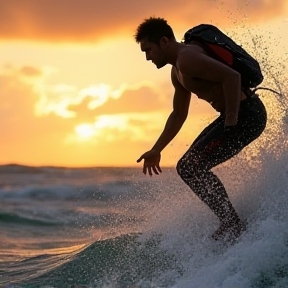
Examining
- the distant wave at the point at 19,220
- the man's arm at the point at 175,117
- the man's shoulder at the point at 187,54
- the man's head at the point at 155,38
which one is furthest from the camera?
the distant wave at the point at 19,220

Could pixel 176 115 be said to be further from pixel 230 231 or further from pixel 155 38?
pixel 230 231

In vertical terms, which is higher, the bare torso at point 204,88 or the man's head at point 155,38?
the man's head at point 155,38

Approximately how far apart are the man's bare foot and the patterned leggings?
0.04 meters

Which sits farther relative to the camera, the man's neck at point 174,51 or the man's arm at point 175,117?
the man's arm at point 175,117

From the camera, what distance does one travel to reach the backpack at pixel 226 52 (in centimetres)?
566

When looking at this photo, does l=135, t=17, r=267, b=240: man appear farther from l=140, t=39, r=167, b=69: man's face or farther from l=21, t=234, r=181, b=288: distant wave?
l=21, t=234, r=181, b=288: distant wave

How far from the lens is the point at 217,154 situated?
19.1 ft

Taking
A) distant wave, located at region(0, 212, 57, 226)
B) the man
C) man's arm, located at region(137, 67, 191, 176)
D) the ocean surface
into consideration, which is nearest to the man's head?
the man

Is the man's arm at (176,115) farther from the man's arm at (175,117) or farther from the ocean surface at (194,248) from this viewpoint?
the ocean surface at (194,248)

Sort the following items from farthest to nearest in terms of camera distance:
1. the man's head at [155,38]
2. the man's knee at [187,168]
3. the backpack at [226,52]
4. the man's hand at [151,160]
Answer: the man's hand at [151,160]
the man's knee at [187,168]
the backpack at [226,52]
the man's head at [155,38]

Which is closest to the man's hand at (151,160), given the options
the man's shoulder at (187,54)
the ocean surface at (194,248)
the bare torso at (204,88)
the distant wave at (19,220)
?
the bare torso at (204,88)

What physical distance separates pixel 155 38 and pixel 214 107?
82 cm

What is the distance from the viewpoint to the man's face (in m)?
5.56

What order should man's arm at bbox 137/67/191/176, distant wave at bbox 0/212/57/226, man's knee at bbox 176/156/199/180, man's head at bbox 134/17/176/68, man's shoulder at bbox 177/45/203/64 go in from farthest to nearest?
distant wave at bbox 0/212/57/226
man's arm at bbox 137/67/191/176
man's knee at bbox 176/156/199/180
man's head at bbox 134/17/176/68
man's shoulder at bbox 177/45/203/64
